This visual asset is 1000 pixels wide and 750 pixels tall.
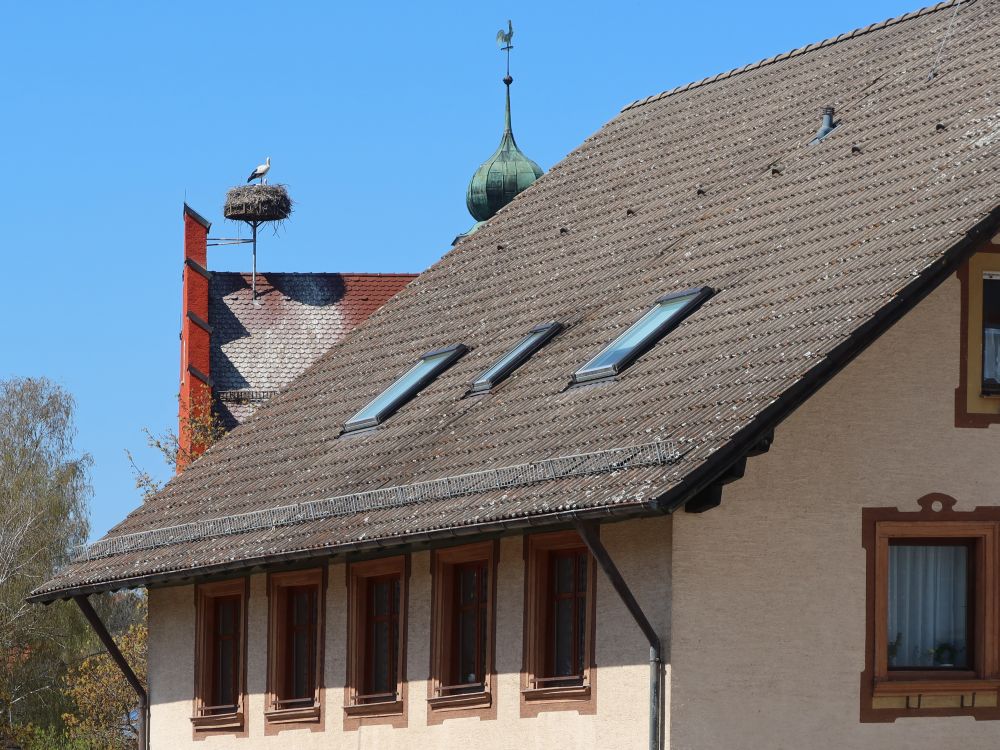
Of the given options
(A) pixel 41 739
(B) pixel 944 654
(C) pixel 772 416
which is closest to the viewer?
(C) pixel 772 416

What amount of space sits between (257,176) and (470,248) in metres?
31.0

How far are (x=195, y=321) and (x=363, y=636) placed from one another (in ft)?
101

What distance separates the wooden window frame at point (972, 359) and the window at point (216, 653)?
9.15m

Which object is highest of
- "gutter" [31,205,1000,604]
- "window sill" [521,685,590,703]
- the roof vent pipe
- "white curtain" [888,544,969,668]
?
the roof vent pipe

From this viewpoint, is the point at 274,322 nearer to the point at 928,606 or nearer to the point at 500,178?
the point at 500,178

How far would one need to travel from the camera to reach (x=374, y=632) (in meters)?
22.5

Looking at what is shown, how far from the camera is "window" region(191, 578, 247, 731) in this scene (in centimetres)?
2514

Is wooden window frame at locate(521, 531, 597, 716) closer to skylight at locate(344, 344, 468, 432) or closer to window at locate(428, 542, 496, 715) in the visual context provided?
window at locate(428, 542, 496, 715)

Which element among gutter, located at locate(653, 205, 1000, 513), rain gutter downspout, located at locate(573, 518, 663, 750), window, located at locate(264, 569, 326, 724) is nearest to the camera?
gutter, located at locate(653, 205, 1000, 513)

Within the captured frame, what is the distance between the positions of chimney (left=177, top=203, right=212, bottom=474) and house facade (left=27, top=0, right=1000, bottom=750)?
23.5 meters

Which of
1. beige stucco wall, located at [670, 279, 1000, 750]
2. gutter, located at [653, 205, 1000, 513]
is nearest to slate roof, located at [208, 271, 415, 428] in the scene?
beige stucco wall, located at [670, 279, 1000, 750]

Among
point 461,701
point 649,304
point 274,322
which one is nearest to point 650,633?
point 461,701

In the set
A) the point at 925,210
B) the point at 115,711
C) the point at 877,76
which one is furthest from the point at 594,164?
the point at 115,711

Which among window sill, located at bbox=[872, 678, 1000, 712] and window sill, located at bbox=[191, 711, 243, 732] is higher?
window sill, located at bbox=[872, 678, 1000, 712]
